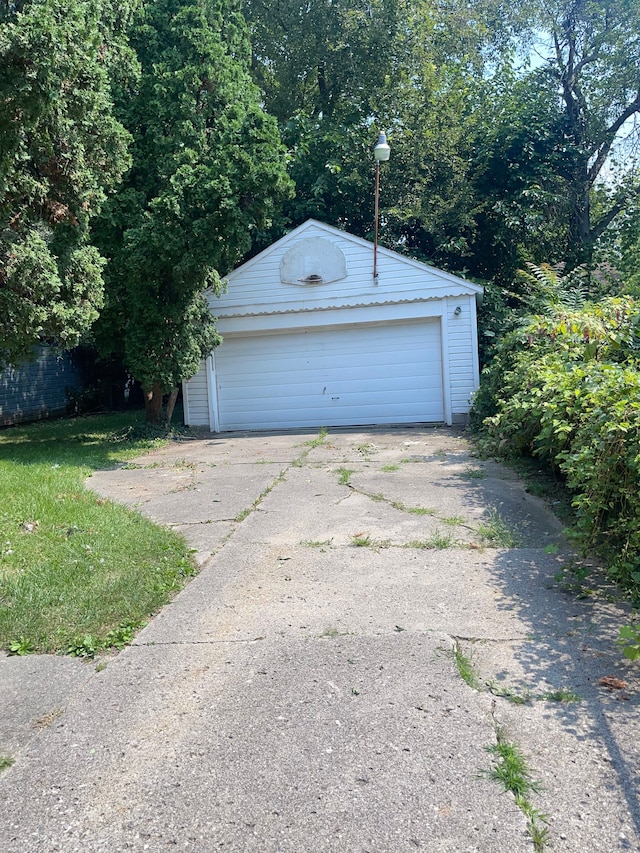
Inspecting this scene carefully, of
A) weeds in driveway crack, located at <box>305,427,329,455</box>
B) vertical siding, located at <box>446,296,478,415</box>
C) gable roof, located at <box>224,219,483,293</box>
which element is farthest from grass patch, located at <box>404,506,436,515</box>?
gable roof, located at <box>224,219,483,293</box>

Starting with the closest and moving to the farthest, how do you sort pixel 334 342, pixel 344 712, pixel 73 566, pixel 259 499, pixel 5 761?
pixel 5 761 → pixel 344 712 → pixel 73 566 → pixel 259 499 → pixel 334 342

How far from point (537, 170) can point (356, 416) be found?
7330 millimetres

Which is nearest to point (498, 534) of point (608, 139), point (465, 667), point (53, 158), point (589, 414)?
point (589, 414)

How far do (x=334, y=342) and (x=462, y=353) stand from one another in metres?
2.50

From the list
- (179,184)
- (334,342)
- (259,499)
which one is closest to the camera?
(259,499)

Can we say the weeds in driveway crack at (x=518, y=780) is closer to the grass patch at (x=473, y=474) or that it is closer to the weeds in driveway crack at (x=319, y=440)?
the grass patch at (x=473, y=474)

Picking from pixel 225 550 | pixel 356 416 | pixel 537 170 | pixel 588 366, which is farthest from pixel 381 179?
pixel 225 550

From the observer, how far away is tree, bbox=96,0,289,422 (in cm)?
982

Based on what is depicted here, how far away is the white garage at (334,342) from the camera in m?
12.4

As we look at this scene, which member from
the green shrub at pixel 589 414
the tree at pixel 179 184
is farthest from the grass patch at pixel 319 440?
the green shrub at pixel 589 414

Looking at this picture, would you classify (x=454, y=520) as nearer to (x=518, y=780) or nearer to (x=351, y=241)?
(x=518, y=780)

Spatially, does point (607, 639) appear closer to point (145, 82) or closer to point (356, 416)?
point (356, 416)

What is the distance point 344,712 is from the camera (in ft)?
9.44

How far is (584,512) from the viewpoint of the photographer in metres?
4.43
